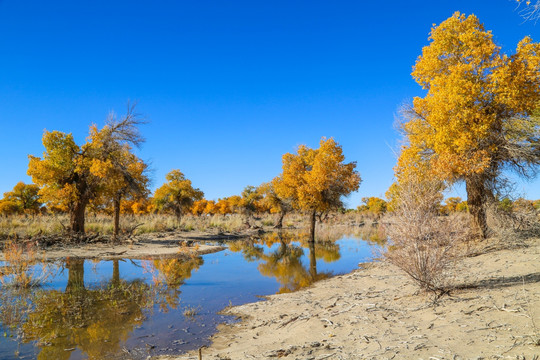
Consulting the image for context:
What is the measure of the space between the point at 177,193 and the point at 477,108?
129 ft

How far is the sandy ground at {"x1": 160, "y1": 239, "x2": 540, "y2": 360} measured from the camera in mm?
4218

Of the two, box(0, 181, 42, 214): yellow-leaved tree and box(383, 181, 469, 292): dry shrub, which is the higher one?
box(0, 181, 42, 214): yellow-leaved tree

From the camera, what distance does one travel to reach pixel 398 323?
5.66 metres

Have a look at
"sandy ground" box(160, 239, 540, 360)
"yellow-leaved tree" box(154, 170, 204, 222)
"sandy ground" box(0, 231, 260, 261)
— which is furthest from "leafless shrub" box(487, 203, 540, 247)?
"yellow-leaved tree" box(154, 170, 204, 222)

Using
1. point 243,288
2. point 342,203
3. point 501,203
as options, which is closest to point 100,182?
point 243,288

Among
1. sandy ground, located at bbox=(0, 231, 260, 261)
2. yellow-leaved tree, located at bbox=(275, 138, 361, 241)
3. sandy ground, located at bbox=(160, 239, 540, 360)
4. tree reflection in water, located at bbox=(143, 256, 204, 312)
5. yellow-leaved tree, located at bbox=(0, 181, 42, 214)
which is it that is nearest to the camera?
sandy ground, located at bbox=(160, 239, 540, 360)

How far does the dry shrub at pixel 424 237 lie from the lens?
6.56 m

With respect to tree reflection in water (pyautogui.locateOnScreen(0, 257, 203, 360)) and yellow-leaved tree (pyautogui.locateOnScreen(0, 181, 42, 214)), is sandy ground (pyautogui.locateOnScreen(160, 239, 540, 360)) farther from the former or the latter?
yellow-leaved tree (pyautogui.locateOnScreen(0, 181, 42, 214))

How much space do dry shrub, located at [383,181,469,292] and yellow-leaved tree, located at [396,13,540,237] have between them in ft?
19.2

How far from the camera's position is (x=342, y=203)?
88.0 ft

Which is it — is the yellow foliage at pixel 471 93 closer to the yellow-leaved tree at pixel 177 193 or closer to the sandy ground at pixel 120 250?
the sandy ground at pixel 120 250

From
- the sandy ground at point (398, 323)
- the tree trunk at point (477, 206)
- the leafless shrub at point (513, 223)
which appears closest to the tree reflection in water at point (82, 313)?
the sandy ground at point (398, 323)

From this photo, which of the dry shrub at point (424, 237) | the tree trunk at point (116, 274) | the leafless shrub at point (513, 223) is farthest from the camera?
the leafless shrub at point (513, 223)

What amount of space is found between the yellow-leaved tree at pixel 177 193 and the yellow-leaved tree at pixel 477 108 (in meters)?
35.7
